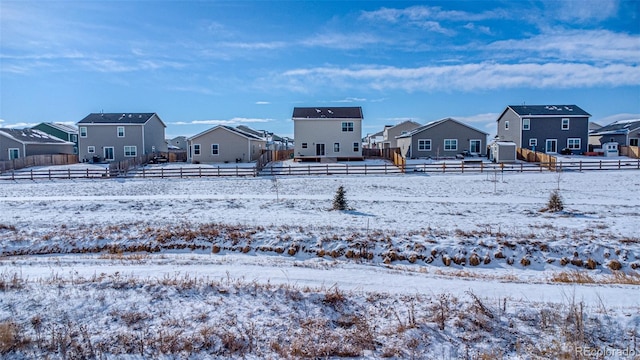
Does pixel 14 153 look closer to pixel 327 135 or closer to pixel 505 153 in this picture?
pixel 327 135

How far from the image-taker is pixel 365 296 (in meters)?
7.24

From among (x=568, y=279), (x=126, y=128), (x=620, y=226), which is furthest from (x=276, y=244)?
(x=126, y=128)

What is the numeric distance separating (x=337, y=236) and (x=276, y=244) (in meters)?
1.80

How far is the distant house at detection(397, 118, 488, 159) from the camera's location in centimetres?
4259

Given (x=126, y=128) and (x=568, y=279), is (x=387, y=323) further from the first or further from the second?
(x=126, y=128)

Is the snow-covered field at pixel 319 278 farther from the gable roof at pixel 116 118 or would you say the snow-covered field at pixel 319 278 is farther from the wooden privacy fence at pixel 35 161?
the gable roof at pixel 116 118

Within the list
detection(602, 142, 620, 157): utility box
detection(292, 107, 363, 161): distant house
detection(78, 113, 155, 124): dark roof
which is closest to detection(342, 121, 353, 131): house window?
detection(292, 107, 363, 161): distant house

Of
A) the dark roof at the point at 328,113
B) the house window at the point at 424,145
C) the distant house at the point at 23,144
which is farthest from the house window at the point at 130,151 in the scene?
the house window at the point at 424,145

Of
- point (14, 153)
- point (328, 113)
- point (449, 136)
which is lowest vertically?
point (14, 153)

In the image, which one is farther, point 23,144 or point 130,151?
point 130,151

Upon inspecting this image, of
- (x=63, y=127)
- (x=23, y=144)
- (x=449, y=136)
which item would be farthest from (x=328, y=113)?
(x=63, y=127)

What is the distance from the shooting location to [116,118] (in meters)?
46.2

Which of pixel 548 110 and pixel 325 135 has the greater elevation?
pixel 548 110

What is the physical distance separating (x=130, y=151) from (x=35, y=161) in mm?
8868
